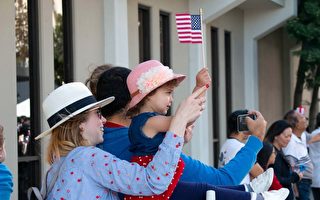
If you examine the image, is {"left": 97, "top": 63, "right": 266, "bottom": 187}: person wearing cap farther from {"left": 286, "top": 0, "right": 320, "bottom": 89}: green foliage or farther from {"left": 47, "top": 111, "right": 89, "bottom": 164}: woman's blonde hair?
{"left": 286, "top": 0, "right": 320, "bottom": 89}: green foliage

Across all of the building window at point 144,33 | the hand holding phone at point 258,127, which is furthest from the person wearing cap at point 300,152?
the hand holding phone at point 258,127

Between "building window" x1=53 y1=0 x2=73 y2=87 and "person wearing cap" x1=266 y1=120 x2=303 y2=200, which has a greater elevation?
"building window" x1=53 y1=0 x2=73 y2=87

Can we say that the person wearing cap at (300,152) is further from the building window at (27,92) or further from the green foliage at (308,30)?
the green foliage at (308,30)

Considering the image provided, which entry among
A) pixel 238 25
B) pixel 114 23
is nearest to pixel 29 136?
pixel 114 23

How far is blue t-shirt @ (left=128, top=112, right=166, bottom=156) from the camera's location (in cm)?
291

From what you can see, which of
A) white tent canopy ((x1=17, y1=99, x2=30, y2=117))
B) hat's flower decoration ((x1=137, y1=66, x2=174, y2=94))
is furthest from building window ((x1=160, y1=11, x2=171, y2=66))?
hat's flower decoration ((x1=137, y1=66, x2=174, y2=94))

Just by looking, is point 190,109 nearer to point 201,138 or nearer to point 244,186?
point 244,186

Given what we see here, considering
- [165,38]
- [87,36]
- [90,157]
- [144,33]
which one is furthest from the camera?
[165,38]

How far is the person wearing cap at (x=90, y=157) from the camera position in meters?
2.79

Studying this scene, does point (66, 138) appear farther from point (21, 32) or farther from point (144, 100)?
point (21, 32)

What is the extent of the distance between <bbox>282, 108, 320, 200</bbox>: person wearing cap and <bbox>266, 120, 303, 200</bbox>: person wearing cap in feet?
1.59

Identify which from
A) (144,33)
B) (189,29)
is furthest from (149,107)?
(144,33)

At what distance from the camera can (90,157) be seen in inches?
114

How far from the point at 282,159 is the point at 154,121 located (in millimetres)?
4553
